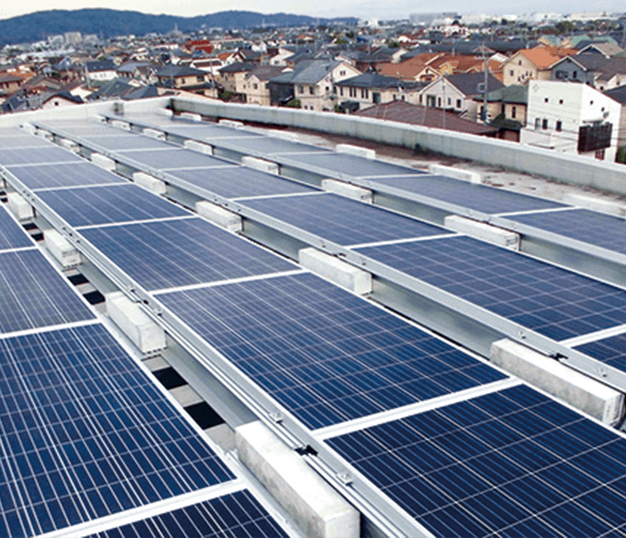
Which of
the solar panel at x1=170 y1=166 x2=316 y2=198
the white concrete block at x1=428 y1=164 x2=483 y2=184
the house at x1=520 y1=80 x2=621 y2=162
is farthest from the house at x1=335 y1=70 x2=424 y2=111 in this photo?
the solar panel at x1=170 y1=166 x2=316 y2=198

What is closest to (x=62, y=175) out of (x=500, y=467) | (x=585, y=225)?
(x=585, y=225)

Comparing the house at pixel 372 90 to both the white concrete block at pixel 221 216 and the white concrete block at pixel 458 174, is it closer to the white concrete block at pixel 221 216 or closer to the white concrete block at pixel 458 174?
the white concrete block at pixel 458 174

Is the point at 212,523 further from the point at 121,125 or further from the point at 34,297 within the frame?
the point at 121,125

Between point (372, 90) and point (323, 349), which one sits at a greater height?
point (323, 349)

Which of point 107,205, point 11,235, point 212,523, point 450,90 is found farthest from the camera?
point 450,90

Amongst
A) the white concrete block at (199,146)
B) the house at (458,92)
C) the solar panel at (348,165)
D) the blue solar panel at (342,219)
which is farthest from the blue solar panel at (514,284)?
the house at (458,92)

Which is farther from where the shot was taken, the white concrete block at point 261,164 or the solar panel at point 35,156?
the solar panel at point 35,156
